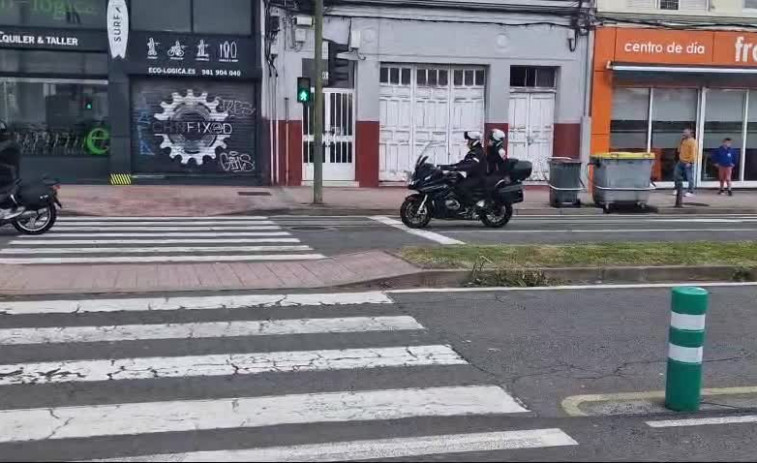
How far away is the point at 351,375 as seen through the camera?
5.77m

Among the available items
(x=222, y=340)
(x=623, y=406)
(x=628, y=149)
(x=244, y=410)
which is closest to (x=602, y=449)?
(x=623, y=406)

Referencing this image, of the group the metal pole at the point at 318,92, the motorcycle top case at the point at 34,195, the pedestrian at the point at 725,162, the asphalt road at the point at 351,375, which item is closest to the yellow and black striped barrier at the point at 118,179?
the metal pole at the point at 318,92

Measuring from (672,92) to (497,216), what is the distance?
463 inches

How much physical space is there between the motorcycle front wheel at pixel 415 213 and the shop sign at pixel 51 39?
10580 millimetres

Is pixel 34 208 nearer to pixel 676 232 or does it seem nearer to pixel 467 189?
pixel 467 189

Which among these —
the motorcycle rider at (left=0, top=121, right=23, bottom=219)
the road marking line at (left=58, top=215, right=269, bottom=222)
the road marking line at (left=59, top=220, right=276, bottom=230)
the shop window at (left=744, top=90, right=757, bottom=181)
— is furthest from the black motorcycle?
the shop window at (left=744, top=90, right=757, bottom=181)

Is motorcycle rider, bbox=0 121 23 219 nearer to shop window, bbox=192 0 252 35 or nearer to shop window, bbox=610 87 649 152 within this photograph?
shop window, bbox=192 0 252 35

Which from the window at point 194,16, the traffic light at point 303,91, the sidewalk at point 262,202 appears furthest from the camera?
the window at point 194,16

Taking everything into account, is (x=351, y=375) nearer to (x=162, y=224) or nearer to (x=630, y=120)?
(x=162, y=224)

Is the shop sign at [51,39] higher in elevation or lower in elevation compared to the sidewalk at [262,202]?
higher

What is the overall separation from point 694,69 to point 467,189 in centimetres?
1239

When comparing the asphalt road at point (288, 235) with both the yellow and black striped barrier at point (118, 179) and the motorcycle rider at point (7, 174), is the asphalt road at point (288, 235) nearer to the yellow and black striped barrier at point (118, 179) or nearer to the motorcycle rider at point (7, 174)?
the motorcycle rider at point (7, 174)

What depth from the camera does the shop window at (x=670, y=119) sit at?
24078mm

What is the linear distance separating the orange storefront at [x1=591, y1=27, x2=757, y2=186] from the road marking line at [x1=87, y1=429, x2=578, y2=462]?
66.2ft
